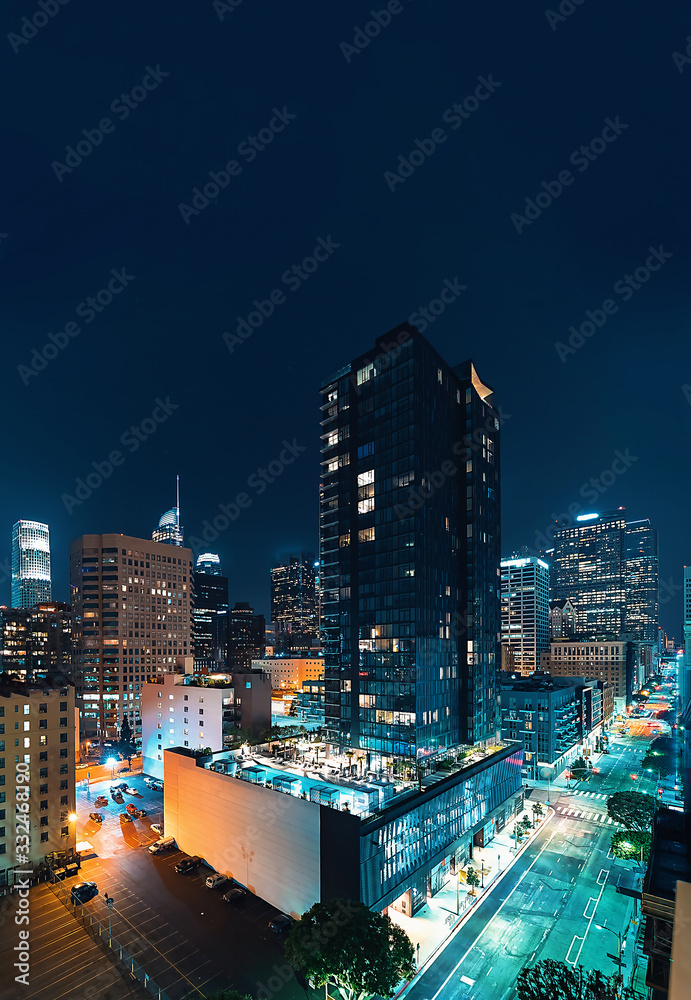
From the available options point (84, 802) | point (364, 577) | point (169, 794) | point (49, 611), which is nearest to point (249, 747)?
point (169, 794)

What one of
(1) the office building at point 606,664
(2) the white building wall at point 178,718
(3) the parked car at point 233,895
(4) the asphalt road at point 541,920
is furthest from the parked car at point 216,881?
(1) the office building at point 606,664

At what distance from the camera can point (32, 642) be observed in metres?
188

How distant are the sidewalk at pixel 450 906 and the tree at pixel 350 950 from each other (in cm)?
715

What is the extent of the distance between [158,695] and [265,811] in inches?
2167

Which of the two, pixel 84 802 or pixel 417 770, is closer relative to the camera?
pixel 417 770

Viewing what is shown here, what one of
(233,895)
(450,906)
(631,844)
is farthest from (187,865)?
(631,844)

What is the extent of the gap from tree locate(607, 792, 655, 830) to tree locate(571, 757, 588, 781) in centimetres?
3620

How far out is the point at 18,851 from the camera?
53031 mm

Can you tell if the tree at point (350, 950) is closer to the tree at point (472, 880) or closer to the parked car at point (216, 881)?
the parked car at point (216, 881)

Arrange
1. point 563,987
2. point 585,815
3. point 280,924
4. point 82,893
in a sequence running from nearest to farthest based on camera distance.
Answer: point 563,987 < point 280,924 < point 82,893 < point 585,815

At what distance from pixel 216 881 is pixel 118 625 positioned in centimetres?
9888

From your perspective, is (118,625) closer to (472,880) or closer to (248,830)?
(248,830)

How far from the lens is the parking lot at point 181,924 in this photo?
3794 centimetres

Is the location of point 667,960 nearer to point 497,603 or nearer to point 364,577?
point 364,577
